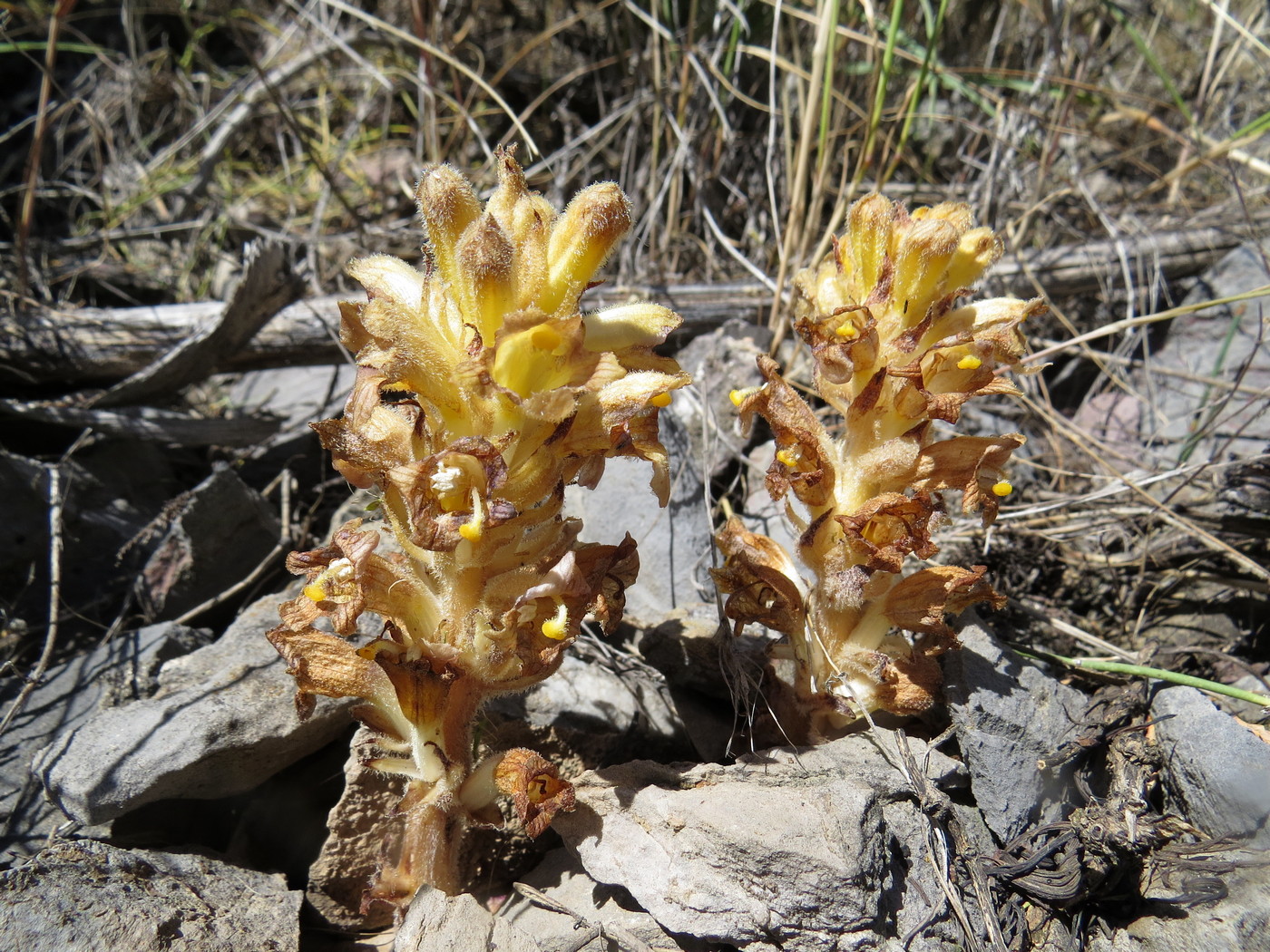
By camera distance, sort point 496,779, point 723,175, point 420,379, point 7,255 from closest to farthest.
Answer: point 420,379 → point 496,779 → point 7,255 → point 723,175

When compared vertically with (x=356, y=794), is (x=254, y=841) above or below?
below

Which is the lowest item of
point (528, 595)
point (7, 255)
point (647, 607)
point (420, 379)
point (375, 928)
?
point (375, 928)

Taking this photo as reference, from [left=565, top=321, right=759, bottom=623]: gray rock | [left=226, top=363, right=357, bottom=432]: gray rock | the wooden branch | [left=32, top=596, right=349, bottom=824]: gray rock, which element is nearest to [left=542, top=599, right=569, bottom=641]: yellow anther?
[left=32, top=596, right=349, bottom=824]: gray rock

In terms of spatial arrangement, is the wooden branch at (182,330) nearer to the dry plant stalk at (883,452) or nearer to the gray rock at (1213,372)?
the gray rock at (1213,372)

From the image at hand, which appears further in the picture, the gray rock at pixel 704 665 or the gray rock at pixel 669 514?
the gray rock at pixel 669 514

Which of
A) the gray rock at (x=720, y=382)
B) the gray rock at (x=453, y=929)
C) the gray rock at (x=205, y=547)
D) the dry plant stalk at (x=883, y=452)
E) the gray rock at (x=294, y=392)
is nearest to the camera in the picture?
the gray rock at (x=453, y=929)

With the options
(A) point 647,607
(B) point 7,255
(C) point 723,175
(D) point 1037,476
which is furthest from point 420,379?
(B) point 7,255

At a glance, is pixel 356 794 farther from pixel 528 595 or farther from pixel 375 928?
pixel 528 595

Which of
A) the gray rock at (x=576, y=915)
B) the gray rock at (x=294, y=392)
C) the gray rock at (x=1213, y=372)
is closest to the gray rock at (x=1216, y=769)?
the gray rock at (x=576, y=915)
